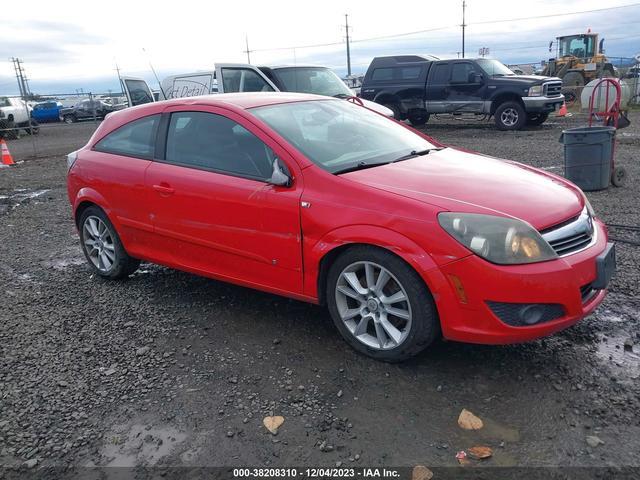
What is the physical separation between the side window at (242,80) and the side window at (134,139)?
7.98 meters

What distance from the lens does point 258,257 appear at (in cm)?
385

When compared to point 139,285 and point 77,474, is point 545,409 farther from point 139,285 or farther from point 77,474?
point 139,285

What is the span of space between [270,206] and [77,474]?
6.03 feet

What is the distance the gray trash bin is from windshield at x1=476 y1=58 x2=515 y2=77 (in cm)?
932

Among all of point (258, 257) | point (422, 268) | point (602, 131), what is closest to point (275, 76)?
point (602, 131)

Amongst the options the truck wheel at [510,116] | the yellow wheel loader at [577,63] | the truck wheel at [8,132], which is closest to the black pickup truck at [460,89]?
the truck wheel at [510,116]

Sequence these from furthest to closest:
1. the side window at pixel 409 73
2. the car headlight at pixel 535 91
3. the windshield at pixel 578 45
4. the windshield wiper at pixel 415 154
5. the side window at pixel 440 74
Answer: the windshield at pixel 578 45 → the side window at pixel 409 73 → the side window at pixel 440 74 → the car headlight at pixel 535 91 → the windshield wiper at pixel 415 154

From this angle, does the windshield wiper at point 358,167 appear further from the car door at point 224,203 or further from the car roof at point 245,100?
the car roof at point 245,100

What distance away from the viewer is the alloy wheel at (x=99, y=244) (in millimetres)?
5105

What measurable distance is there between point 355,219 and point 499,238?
31.6 inches

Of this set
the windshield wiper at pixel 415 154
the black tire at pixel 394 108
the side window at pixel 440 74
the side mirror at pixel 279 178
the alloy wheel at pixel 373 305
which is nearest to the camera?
the alloy wheel at pixel 373 305

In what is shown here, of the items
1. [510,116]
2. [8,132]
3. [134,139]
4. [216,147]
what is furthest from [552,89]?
[8,132]

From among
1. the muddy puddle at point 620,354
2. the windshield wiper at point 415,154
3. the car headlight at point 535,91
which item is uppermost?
the windshield wiper at point 415,154

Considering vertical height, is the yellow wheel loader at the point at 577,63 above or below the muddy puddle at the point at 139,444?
above
